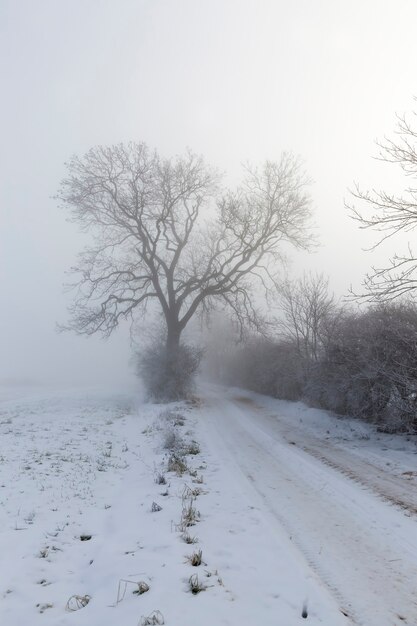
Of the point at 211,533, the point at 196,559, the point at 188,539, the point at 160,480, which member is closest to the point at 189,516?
the point at 211,533

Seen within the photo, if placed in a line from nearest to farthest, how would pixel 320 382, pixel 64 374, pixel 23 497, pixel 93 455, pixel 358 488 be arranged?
1. pixel 23 497
2. pixel 358 488
3. pixel 93 455
4. pixel 320 382
5. pixel 64 374

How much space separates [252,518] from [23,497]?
3.69 m

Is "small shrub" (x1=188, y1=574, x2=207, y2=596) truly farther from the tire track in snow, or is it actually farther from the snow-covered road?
the tire track in snow

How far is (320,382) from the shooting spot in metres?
16.2

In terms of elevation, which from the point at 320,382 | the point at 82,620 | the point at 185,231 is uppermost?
the point at 185,231

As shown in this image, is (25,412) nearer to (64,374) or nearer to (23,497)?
(23,497)

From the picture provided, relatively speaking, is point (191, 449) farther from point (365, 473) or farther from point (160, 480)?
point (365, 473)

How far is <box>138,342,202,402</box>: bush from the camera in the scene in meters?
21.4

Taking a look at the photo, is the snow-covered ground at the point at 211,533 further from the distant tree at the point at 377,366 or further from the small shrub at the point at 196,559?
the distant tree at the point at 377,366

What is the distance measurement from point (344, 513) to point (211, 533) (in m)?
2.08

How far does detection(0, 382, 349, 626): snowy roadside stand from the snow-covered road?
25 centimetres

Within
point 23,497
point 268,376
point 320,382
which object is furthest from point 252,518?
point 268,376

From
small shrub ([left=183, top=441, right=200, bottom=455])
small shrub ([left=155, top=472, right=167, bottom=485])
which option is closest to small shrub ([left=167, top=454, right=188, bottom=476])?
small shrub ([left=155, top=472, right=167, bottom=485])

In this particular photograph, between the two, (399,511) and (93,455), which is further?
(93,455)
